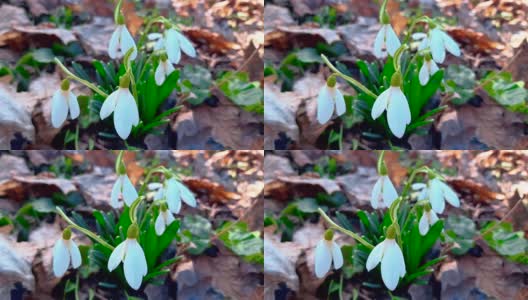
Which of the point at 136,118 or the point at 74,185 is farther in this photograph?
the point at 74,185

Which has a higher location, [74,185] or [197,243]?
[74,185]

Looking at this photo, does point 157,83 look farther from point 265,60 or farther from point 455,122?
point 455,122

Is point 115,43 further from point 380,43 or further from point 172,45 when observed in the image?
point 380,43

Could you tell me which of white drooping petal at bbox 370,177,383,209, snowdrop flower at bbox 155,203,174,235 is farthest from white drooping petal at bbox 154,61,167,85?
white drooping petal at bbox 370,177,383,209

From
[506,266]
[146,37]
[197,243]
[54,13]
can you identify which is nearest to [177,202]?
[197,243]

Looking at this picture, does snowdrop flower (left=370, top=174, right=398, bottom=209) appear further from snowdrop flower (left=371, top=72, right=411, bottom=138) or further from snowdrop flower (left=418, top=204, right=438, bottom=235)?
snowdrop flower (left=371, top=72, right=411, bottom=138)

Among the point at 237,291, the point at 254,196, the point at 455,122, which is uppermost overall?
the point at 455,122

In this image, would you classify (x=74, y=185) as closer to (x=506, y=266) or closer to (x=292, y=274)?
(x=292, y=274)
